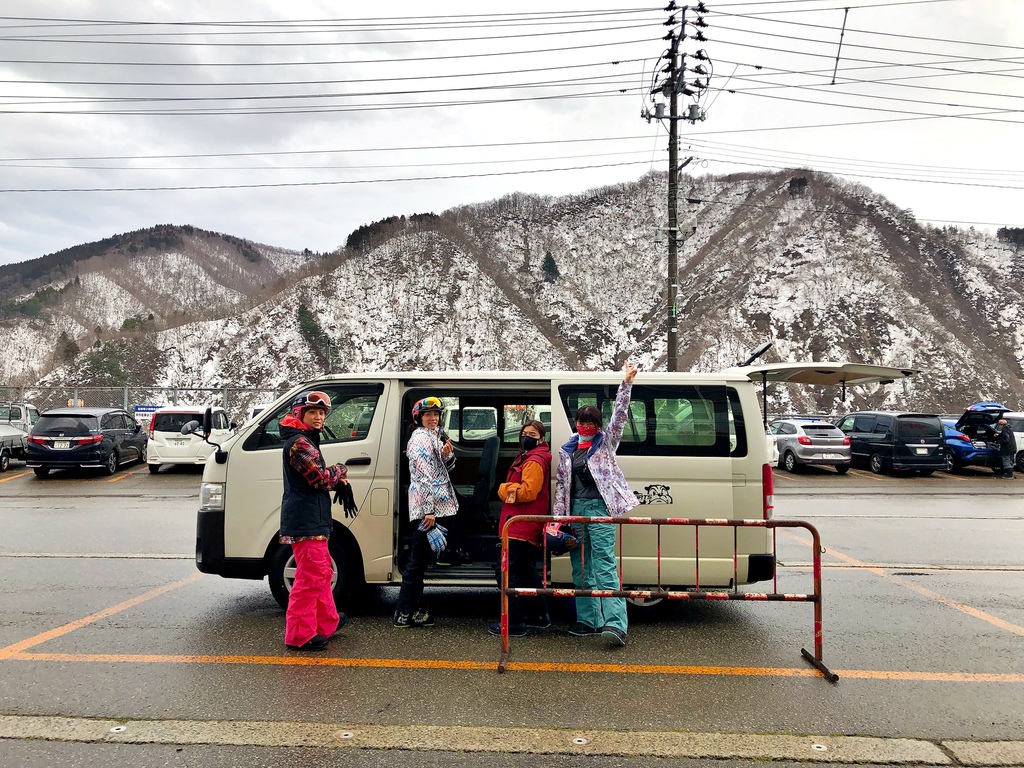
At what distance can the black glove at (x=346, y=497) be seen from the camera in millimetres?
5520

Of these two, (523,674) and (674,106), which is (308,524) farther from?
(674,106)

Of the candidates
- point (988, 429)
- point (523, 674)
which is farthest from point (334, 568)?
point (988, 429)

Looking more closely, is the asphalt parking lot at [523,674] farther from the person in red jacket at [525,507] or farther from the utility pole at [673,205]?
the utility pole at [673,205]

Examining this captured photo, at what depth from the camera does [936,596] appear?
7043 millimetres

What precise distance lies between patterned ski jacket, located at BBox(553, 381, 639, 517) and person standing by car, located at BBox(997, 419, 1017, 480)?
59.8ft

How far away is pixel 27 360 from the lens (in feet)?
305

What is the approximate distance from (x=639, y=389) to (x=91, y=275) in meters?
145

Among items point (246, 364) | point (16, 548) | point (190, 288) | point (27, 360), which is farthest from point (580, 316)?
point (190, 288)

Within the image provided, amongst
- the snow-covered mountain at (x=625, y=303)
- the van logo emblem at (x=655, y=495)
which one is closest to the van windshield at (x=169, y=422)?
the van logo emblem at (x=655, y=495)

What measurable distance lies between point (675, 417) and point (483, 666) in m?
2.48

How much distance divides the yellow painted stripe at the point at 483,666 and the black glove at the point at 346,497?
107 centimetres

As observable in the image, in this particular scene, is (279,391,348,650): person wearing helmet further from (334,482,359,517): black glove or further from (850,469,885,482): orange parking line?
(850,469,885,482): orange parking line

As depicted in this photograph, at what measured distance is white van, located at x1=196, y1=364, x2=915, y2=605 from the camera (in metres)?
5.93

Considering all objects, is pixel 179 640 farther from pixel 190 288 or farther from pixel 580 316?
pixel 190 288
